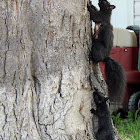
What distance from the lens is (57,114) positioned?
177cm

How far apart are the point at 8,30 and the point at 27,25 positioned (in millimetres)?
113

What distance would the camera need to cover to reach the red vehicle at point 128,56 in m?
3.51

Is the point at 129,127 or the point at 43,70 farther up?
the point at 43,70

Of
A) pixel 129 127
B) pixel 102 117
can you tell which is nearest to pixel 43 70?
pixel 102 117

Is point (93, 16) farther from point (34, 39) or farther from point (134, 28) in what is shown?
point (134, 28)

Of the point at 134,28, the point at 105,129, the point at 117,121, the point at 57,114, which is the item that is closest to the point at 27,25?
the point at 57,114

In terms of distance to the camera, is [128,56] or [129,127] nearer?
[129,127]

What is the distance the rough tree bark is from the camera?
5.41 feet

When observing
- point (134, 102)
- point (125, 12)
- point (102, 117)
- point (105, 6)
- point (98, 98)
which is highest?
point (125, 12)

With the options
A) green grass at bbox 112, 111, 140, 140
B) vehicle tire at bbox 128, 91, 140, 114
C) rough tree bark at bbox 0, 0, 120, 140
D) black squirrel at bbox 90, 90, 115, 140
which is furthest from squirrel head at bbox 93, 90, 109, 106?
vehicle tire at bbox 128, 91, 140, 114

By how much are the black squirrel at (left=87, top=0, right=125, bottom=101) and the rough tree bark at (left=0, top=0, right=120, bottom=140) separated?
6.7 inches

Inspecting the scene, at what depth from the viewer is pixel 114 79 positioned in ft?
7.62

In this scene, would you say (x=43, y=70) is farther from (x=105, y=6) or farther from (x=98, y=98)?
(x=105, y=6)

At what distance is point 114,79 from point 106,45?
0.32 m
